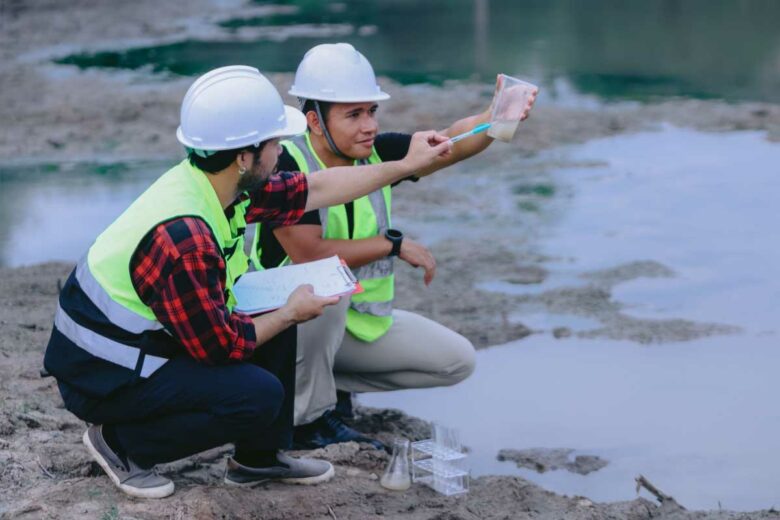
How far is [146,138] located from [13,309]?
4295 mm

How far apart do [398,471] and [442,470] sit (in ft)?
0.53

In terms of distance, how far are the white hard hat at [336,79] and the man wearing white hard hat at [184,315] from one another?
66cm

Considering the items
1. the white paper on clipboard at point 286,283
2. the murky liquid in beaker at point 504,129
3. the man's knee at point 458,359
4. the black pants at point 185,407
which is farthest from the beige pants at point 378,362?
the murky liquid in beaker at point 504,129

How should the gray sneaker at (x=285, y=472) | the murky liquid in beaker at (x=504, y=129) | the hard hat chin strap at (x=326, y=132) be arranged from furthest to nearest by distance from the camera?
the hard hat chin strap at (x=326, y=132), the murky liquid in beaker at (x=504, y=129), the gray sneaker at (x=285, y=472)

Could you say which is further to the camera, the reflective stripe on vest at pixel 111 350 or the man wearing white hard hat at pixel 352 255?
the man wearing white hard hat at pixel 352 255

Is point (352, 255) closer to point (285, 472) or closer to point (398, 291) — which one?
point (285, 472)

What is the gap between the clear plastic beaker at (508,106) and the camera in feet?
14.9

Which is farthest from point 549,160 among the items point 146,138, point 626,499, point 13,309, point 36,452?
point 36,452

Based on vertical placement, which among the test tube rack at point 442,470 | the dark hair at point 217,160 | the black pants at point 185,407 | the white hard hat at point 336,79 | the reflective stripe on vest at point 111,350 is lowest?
the test tube rack at point 442,470

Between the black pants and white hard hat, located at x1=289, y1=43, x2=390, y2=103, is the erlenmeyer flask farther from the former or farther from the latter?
white hard hat, located at x1=289, y1=43, x2=390, y2=103

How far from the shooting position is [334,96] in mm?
4605

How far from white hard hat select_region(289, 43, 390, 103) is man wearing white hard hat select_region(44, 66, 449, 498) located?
0.66 meters

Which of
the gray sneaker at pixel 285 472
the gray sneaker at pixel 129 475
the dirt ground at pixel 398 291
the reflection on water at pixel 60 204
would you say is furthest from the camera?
the reflection on water at pixel 60 204

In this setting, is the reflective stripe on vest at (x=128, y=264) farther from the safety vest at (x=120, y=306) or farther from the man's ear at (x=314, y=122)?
the man's ear at (x=314, y=122)
